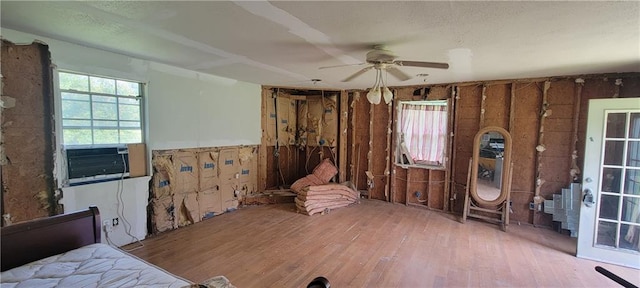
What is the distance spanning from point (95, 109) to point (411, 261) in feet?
13.1

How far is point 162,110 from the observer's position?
3750 mm

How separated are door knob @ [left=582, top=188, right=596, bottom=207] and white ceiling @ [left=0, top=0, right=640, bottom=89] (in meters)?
1.52

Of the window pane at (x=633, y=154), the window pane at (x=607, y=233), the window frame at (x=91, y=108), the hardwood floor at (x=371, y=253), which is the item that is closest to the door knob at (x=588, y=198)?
the window pane at (x=607, y=233)

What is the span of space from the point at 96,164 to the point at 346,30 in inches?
121

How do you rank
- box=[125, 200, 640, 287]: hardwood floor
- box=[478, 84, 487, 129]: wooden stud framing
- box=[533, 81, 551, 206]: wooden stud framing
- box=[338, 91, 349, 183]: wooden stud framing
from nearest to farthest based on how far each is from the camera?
box=[125, 200, 640, 287]: hardwood floor < box=[533, 81, 551, 206]: wooden stud framing < box=[478, 84, 487, 129]: wooden stud framing < box=[338, 91, 349, 183]: wooden stud framing

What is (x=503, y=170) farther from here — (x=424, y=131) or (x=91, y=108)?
(x=91, y=108)

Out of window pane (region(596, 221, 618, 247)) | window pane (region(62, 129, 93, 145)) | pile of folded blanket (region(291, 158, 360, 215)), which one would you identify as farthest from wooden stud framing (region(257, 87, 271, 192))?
window pane (region(596, 221, 618, 247))

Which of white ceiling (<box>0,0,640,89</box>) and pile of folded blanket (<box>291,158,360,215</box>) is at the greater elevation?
white ceiling (<box>0,0,640,89</box>)

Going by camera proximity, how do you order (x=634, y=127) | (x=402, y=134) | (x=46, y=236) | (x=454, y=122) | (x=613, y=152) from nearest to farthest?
(x=46, y=236), (x=634, y=127), (x=613, y=152), (x=454, y=122), (x=402, y=134)

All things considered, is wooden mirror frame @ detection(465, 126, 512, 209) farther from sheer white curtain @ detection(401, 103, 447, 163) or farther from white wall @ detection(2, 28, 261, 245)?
white wall @ detection(2, 28, 261, 245)

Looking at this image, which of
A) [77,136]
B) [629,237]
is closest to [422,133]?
[629,237]

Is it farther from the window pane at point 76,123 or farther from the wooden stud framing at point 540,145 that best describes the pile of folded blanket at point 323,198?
the window pane at point 76,123

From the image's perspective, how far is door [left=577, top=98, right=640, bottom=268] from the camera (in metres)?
3.03

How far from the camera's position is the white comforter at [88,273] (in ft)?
5.08
